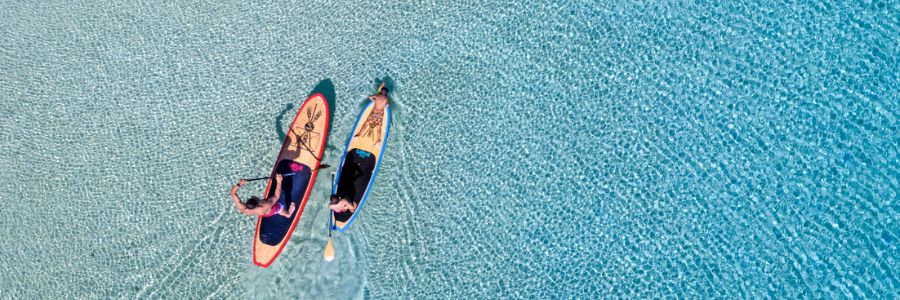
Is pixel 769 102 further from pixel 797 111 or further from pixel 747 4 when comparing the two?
pixel 747 4

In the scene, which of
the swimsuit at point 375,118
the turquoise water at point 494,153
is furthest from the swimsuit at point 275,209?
the swimsuit at point 375,118

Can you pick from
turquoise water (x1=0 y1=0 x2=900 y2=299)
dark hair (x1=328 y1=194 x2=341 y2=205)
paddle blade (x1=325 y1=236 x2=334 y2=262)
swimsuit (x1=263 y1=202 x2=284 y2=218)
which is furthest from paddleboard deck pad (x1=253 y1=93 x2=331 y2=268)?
dark hair (x1=328 y1=194 x2=341 y2=205)

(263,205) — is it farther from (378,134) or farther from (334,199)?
(378,134)

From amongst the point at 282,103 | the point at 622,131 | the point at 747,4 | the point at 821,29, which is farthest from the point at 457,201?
the point at 821,29

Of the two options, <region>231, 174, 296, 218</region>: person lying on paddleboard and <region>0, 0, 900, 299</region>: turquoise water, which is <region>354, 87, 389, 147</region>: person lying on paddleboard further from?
<region>231, 174, 296, 218</region>: person lying on paddleboard

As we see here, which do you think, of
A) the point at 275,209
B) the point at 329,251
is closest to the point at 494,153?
the point at 329,251
